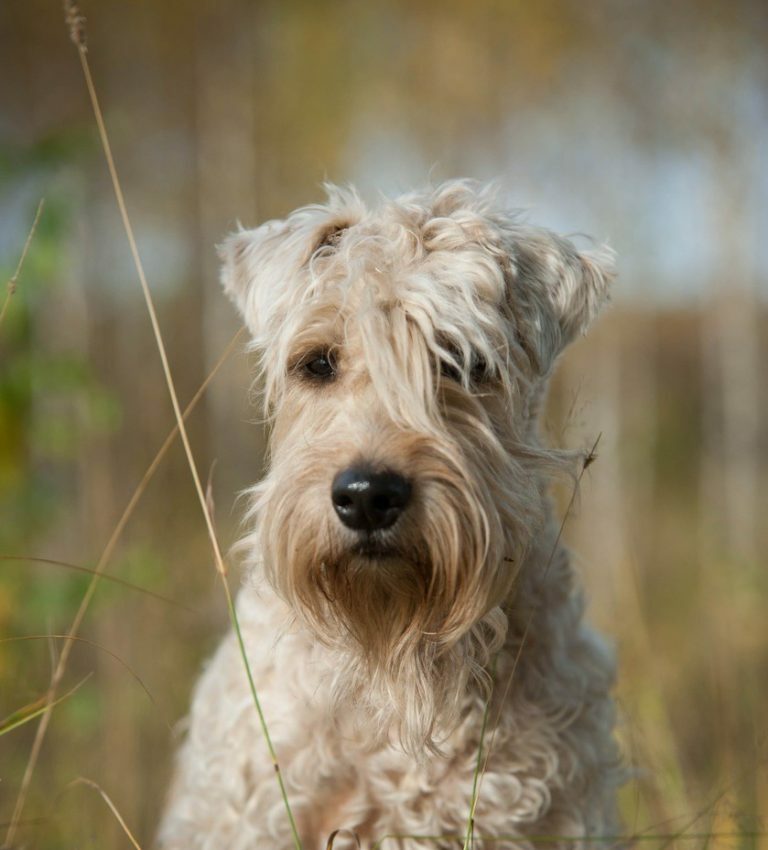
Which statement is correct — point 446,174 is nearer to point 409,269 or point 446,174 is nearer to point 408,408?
point 409,269

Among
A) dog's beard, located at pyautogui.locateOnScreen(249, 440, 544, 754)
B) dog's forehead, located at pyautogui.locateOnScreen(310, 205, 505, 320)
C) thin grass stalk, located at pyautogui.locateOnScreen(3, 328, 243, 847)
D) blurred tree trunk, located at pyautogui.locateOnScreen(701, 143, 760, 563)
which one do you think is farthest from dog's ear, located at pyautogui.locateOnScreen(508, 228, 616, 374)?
blurred tree trunk, located at pyautogui.locateOnScreen(701, 143, 760, 563)

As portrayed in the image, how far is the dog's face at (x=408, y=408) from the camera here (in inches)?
79.5

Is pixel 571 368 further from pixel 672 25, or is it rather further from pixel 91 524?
pixel 91 524

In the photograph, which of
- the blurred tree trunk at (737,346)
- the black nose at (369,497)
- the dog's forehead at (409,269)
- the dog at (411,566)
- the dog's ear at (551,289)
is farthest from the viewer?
the blurred tree trunk at (737,346)

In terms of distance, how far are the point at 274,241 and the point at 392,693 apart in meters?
1.34

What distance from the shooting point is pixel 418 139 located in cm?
1310

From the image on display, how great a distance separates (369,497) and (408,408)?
27 centimetres

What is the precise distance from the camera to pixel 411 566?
206 cm

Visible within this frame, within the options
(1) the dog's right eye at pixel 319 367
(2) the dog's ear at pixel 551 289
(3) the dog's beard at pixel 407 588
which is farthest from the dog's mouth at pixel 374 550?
(2) the dog's ear at pixel 551 289

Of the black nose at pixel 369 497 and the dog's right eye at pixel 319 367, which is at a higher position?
the dog's right eye at pixel 319 367

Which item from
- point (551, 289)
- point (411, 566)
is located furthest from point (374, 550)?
point (551, 289)

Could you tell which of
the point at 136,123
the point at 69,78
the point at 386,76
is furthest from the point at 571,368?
the point at 69,78

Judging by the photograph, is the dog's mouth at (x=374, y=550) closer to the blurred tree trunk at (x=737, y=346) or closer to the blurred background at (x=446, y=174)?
the blurred background at (x=446, y=174)

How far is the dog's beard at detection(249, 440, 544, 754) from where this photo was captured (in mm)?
2014
